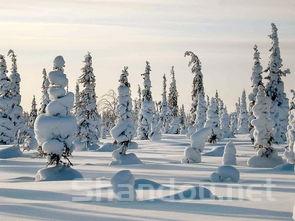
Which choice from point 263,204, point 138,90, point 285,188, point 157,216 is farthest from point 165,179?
point 138,90

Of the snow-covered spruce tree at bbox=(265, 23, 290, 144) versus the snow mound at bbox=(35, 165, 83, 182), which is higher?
the snow-covered spruce tree at bbox=(265, 23, 290, 144)

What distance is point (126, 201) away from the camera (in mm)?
16391

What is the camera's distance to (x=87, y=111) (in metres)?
60.9

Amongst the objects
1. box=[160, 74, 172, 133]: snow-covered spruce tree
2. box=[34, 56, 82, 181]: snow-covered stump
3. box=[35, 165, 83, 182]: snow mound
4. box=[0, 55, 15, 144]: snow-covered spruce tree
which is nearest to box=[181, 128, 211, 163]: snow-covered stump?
box=[34, 56, 82, 181]: snow-covered stump

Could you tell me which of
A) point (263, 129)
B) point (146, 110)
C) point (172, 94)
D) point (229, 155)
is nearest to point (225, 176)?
point (229, 155)

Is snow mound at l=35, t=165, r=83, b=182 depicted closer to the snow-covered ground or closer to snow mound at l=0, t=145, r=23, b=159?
the snow-covered ground

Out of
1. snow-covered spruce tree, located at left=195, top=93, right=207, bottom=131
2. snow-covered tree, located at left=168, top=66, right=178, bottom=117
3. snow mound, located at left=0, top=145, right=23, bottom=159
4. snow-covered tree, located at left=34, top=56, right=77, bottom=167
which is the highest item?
snow-covered tree, located at left=168, top=66, right=178, bottom=117

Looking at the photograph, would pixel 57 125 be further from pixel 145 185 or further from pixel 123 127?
pixel 123 127

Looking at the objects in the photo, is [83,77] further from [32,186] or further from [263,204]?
[263,204]

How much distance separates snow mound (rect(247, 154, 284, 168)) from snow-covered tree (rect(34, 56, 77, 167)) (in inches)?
479

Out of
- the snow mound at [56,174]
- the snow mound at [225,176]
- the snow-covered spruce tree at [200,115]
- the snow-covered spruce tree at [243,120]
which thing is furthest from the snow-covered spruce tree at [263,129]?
the snow-covered spruce tree at [243,120]

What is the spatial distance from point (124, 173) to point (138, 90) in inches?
4069

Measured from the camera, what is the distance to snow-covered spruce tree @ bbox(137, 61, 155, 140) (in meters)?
77.9

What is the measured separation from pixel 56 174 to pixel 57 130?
2.00 metres
